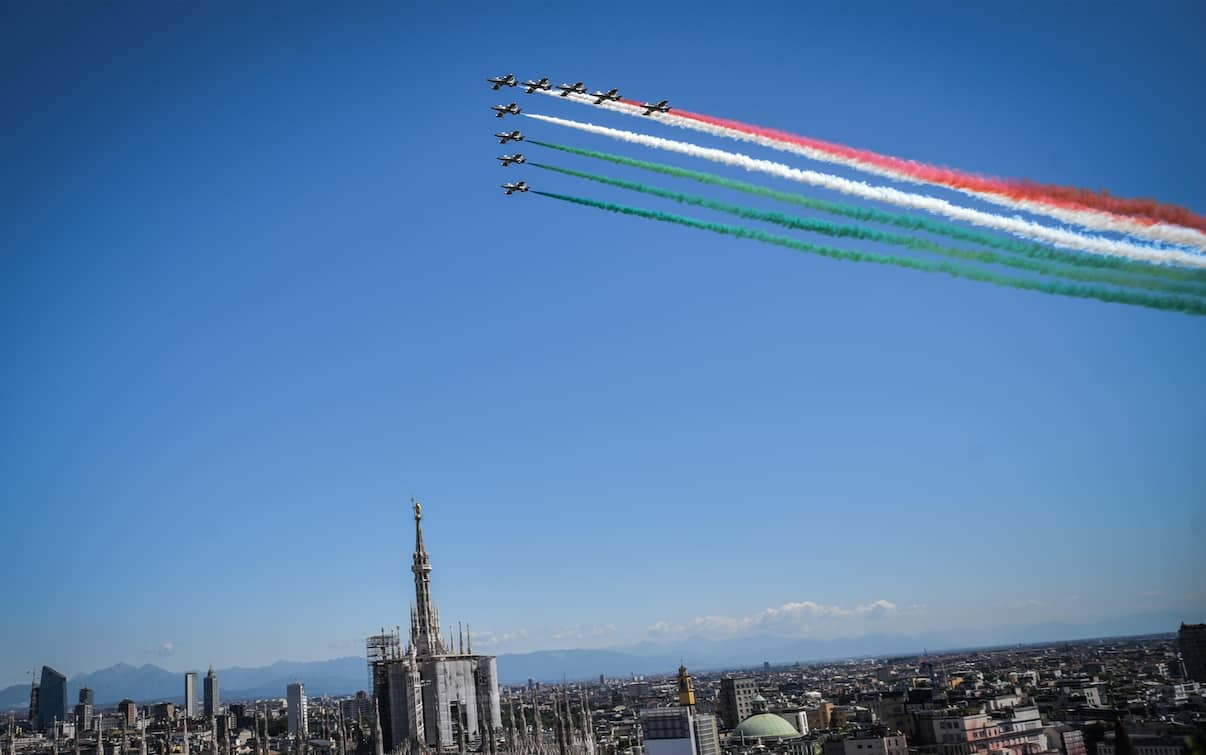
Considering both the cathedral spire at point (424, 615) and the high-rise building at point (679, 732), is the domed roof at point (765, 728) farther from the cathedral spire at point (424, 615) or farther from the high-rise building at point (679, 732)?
the cathedral spire at point (424, 615)

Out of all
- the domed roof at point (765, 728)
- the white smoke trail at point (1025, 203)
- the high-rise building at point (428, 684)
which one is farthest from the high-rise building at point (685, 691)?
the white smoke trail at point (1025, 203)

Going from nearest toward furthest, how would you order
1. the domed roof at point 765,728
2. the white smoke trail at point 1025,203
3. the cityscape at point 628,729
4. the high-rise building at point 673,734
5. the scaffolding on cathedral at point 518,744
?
the white smoke trail at point 1025,203 < the scaffolding on cathedral at point 518,744 < the cityscape at point 628,729 < the high-rise building at point 673,734 < the domed roof at point 765,728

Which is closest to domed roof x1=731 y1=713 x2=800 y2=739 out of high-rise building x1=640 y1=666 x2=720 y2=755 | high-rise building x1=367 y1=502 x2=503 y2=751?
high-rise building x1=640 y1=666 x2=720 y2=755

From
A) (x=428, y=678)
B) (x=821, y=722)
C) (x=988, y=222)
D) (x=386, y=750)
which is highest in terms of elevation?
(x=988, y=222)

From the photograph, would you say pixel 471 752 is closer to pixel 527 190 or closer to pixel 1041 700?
pixel 527 190

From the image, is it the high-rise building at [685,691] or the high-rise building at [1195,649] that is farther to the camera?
the high-rise building at [1195,649]

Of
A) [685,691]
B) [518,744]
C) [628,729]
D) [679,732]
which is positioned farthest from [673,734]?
[518,744]

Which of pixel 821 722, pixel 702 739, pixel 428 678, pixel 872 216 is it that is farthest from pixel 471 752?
pixel 821 722
